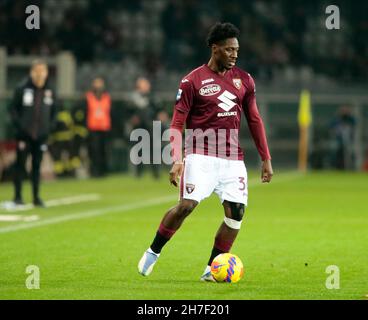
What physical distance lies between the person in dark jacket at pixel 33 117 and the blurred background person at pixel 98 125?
9036mm

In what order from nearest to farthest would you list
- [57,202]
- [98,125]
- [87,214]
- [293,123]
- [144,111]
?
[87,214]
[57,202]
[144,111]
[98,125]
[293,123]

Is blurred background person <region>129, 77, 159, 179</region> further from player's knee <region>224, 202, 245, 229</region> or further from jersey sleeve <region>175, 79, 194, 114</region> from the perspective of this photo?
jersey sleeve <region>175, 79, 194, 114</region>

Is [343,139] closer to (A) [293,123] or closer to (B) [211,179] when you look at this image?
(A) [293,123]

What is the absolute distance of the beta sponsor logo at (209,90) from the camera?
1016 cm

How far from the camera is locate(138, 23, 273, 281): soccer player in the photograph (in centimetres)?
1012

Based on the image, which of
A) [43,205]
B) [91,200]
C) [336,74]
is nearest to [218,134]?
[43,205]

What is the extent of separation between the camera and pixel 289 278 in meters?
10.4

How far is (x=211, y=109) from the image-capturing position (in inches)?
402

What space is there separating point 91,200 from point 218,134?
10582 mm

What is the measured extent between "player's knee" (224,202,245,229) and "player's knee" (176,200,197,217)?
0.36m

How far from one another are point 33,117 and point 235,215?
8.68m

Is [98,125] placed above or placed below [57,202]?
above

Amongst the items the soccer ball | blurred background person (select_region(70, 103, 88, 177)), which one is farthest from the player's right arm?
blurred background person (select_region(70, 103, 88, 177))

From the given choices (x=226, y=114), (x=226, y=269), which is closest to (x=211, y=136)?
(x=226, y=114)
